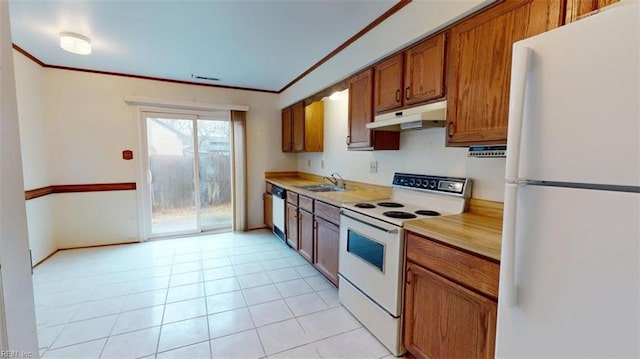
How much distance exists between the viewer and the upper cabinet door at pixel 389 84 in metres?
2.13

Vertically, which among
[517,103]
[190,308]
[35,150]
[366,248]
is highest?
[517,103]

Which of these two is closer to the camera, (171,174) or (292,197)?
(292,197)

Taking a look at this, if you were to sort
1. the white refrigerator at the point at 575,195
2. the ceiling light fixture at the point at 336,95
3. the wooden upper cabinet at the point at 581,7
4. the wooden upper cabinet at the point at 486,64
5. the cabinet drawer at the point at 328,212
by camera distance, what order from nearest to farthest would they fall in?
1. the white refrigerator at the point at 575,195
2. the wooden upper cabinet at the point at 581,7
3. the wooden upper cabinet at the point at 486,64
4. the cabinet drawer at the point at 328,212
5. the ceiling light fixture at the point at 336,95

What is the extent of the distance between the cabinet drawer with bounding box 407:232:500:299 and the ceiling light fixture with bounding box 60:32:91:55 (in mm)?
3430

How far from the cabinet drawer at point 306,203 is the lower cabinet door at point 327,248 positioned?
0.19 m

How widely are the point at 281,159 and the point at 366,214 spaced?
316 cm

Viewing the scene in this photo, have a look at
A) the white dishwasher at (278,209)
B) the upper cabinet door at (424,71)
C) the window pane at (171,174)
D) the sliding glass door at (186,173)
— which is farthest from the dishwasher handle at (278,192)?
the upper cabinet door at (424,71)

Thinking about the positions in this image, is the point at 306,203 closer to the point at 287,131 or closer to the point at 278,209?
the point at 278,209

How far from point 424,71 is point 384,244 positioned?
125 centimetres

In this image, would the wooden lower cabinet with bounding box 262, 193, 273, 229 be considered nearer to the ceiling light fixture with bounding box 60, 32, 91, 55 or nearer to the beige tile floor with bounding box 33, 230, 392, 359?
the beige tile floor with bounding box 33, 230, 392, 359

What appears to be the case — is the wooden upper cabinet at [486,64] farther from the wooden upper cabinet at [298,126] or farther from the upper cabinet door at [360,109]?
the wooden upper cabinet at [298,126]

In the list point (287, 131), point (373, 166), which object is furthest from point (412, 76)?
point (287, 131)

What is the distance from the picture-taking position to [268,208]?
4.65 metres

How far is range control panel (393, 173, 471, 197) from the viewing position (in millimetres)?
1898
